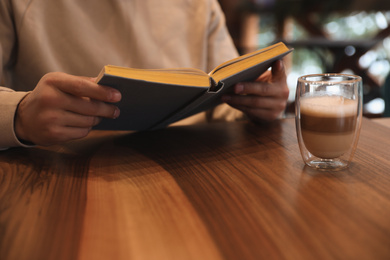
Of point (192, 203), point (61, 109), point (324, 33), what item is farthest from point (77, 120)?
point (324, 33)

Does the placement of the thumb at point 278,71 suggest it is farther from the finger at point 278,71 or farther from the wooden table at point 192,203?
the wooden table at point 192,203

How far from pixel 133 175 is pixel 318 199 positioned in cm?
32

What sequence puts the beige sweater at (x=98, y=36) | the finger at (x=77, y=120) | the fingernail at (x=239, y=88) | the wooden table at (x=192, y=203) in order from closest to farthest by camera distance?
the wooden table at (x=192, y=203) → the finger at (x=77, y=120) → the fingernail at (x=239, y=88) → the beige sweater at (x=98, y=36)

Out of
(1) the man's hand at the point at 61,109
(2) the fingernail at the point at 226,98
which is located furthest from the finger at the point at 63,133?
(2) the fingernail at the point at 226,98

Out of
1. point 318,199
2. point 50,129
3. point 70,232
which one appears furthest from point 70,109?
point 318,199

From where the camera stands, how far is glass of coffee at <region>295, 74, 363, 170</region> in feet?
2.10

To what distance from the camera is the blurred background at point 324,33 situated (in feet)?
12.7

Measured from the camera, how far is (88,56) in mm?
1125

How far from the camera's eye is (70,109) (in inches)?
27.6

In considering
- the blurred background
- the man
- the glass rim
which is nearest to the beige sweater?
the man

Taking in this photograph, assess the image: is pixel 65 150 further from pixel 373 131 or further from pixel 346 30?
pixel 346 30

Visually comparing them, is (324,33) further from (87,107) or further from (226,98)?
(87,107)

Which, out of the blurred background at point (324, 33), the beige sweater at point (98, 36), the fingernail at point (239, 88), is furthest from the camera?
the blurred background at point (324, 33)

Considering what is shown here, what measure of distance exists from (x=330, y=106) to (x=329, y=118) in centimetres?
2
